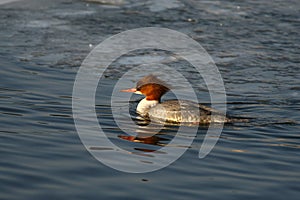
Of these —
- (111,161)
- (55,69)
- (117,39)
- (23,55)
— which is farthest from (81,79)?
(111,161)

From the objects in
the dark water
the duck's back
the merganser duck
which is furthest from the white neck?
the dark water

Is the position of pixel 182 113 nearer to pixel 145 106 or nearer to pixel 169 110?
pixel 169 110

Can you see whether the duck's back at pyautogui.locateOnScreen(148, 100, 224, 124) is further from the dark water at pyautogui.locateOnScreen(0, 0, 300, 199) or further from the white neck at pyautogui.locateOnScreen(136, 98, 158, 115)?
the dark water at pyautogui.locateOnScreen(0, 0, 300, 199)

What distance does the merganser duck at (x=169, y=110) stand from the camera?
8711 millimetres

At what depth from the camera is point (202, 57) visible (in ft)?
40.7

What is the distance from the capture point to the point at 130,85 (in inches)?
418

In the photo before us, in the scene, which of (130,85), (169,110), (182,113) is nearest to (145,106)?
(169,110)

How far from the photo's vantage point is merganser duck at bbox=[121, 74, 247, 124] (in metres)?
8.71

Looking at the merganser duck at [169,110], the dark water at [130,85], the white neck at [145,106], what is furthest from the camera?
the white neck at [145,106]

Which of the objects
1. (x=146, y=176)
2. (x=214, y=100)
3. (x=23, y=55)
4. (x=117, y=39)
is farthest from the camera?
(x=117, y=39)

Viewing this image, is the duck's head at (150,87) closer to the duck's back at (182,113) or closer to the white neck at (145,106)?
the white neck at (145,106)

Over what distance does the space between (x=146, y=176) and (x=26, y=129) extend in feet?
6.92

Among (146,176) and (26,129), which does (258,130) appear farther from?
(26,129)

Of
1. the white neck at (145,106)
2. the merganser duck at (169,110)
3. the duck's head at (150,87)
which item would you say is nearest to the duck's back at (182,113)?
the merganser duck at (169,110)
